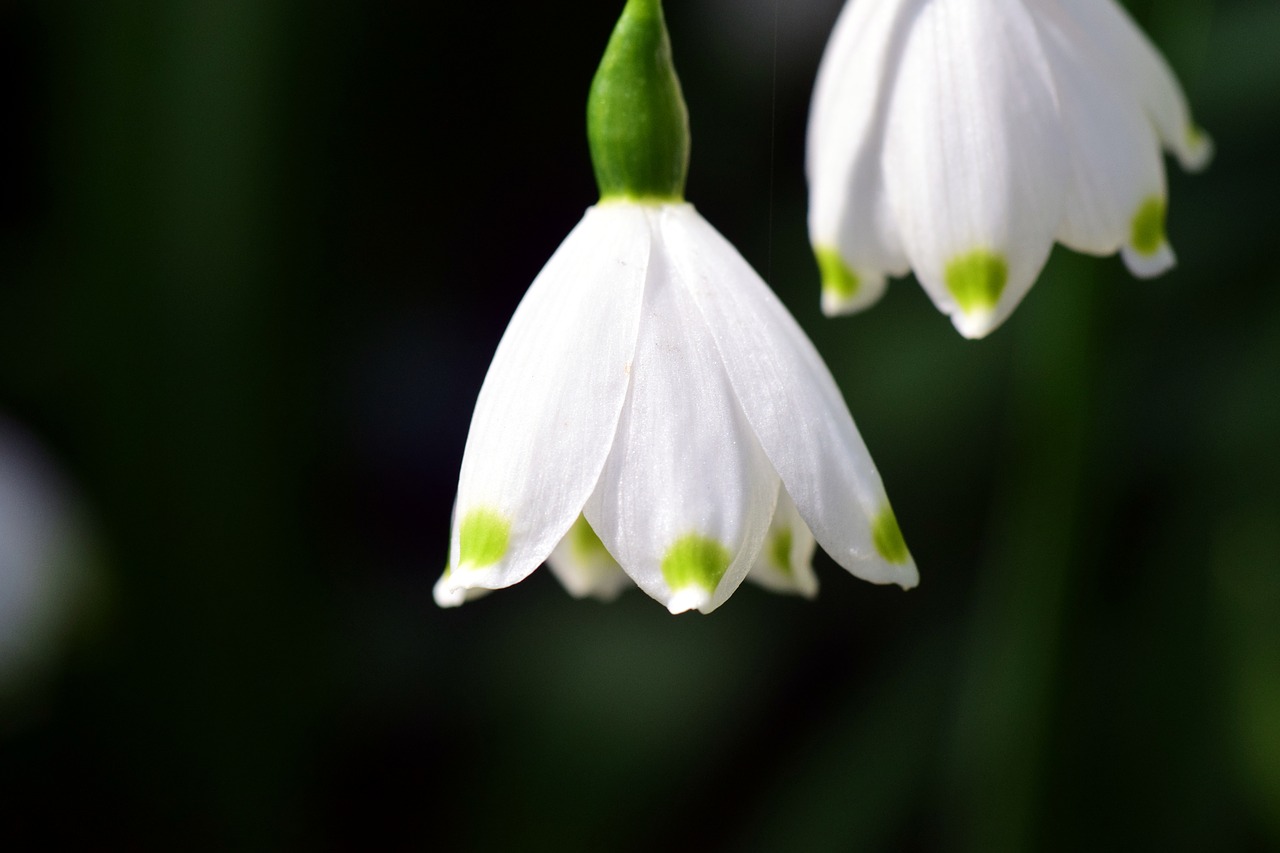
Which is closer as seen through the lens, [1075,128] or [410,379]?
[1075,128]

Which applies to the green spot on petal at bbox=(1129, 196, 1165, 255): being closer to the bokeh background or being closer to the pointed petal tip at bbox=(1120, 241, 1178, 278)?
the pointed petal tip at bbox=(1120, 241, 1178, 278)

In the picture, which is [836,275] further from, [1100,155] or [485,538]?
[485,538]

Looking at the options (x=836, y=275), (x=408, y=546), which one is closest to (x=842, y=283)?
(x=836, y=275)

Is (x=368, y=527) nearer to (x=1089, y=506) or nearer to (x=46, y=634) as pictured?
(x=46, y=634)

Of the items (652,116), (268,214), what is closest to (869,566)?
(652,116)

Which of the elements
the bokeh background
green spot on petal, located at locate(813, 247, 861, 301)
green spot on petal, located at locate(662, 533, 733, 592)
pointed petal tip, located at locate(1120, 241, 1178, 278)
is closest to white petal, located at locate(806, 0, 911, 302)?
green spot on petal, located at locate(813, 247, 861, 301)

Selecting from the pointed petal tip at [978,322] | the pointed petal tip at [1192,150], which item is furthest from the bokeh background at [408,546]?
the pointed petal tip at [978,322]
